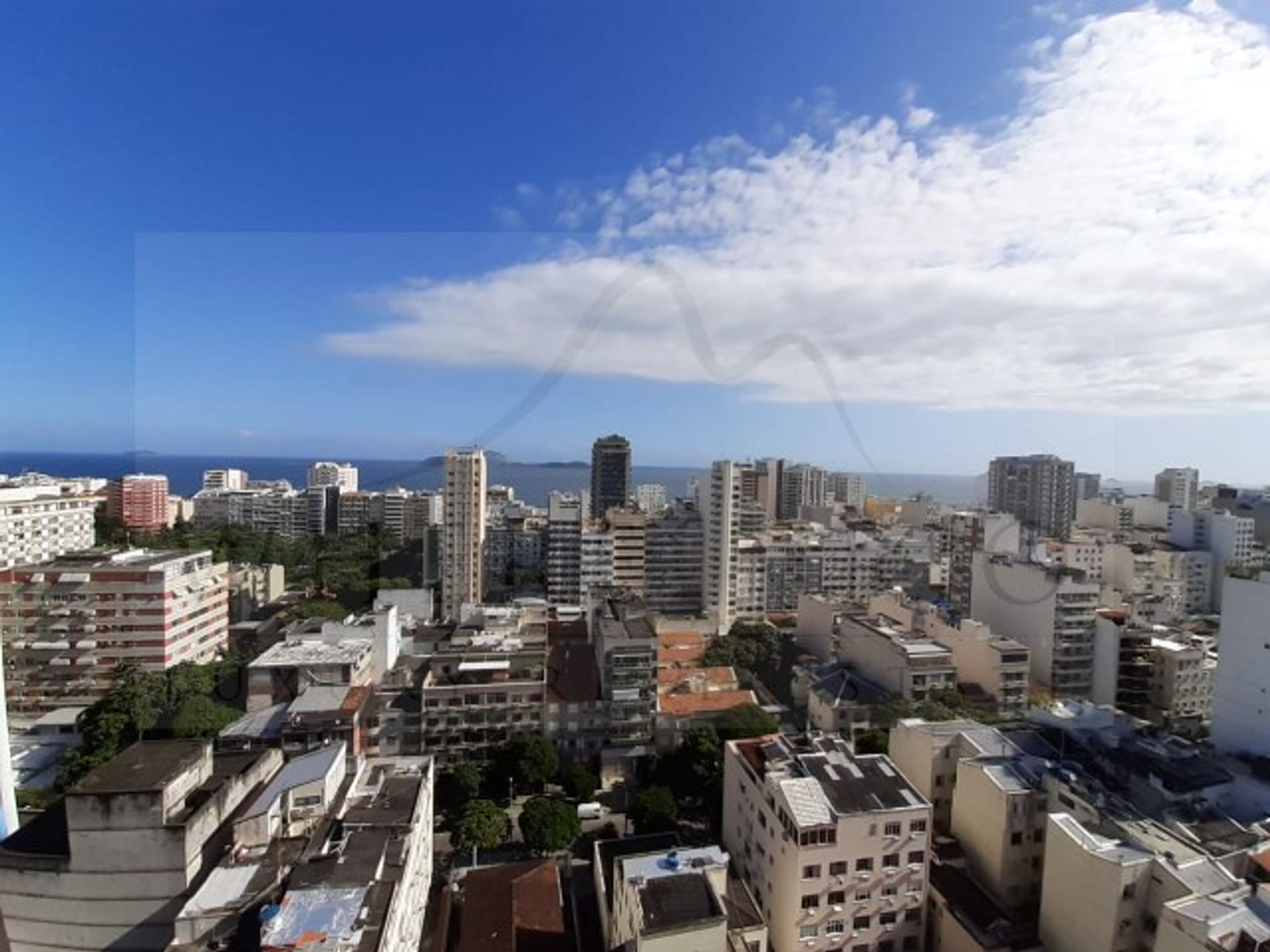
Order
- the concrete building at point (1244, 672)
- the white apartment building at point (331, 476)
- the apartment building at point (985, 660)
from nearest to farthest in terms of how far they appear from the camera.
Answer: the concrete building at point (1244, 672) < the apartment building at point (985, 660) < the white apartment building at point (331, 476)

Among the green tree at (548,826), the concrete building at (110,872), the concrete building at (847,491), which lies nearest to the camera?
the concrete building at (110,872)

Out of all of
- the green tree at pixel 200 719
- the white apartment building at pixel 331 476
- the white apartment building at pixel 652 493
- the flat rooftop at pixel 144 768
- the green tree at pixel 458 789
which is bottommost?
the green tree at pixel 458 789

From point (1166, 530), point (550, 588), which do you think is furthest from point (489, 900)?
point (1166, 530)

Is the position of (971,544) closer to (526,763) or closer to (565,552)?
(565,552)

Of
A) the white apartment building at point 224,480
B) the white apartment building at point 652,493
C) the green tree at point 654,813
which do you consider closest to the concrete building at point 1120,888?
the green tree at point 654,813

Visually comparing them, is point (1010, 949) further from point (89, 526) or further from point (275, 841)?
point (89, 526)

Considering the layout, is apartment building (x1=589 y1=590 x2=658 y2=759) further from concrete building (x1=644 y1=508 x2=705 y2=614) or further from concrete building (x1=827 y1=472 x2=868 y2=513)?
concrete building (x1=827 y1=472 x2=868 y2=513)

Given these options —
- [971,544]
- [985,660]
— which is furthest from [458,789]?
[971,544]

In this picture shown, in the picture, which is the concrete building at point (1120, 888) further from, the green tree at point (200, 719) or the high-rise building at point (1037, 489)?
the high-rise building at point (1037, 489)

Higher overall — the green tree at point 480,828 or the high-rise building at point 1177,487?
the high-rise building at point 1177,487
